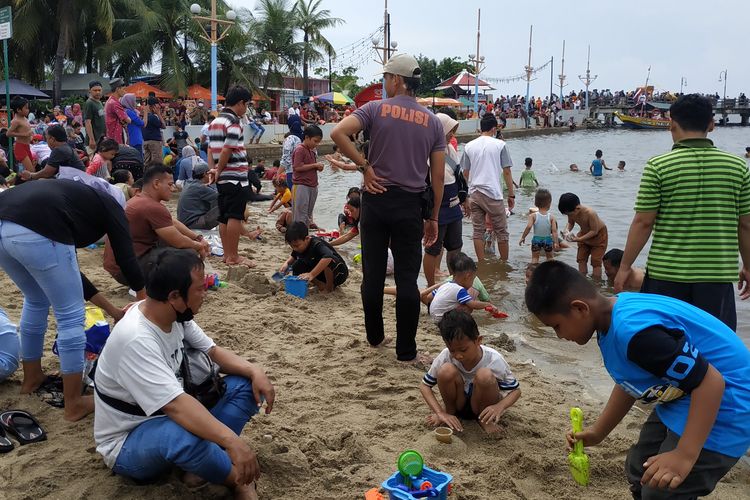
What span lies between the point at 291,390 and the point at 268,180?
14.6 metres

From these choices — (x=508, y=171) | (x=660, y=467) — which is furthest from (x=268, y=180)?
(x=660, y=467)

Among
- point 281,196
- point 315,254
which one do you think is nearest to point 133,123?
point 281,196

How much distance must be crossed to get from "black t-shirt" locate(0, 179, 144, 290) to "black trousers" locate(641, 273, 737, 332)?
307 cm

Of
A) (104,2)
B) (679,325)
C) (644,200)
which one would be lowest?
(679,325)

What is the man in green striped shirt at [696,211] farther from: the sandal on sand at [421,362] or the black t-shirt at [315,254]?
the black t-shirt at [315,254]

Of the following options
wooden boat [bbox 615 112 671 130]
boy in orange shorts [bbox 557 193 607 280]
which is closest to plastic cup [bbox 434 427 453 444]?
boy in orange shorts [bbox 557 193 607 280]

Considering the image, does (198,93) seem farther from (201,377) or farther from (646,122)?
(646,122)

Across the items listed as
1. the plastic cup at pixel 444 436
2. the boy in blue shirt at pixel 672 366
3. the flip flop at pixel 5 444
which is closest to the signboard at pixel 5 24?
the flip flop at pixel 5 444

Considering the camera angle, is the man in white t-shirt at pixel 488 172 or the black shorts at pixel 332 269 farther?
the man in white t-shirt at pixel 488 172

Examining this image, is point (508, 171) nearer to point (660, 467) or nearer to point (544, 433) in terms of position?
point (544, 433)

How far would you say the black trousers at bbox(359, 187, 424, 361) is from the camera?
4.64 metres

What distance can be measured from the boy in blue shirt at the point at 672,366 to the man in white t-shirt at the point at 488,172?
568 centimetres

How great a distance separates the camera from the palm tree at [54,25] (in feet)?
94.4

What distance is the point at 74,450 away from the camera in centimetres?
337
